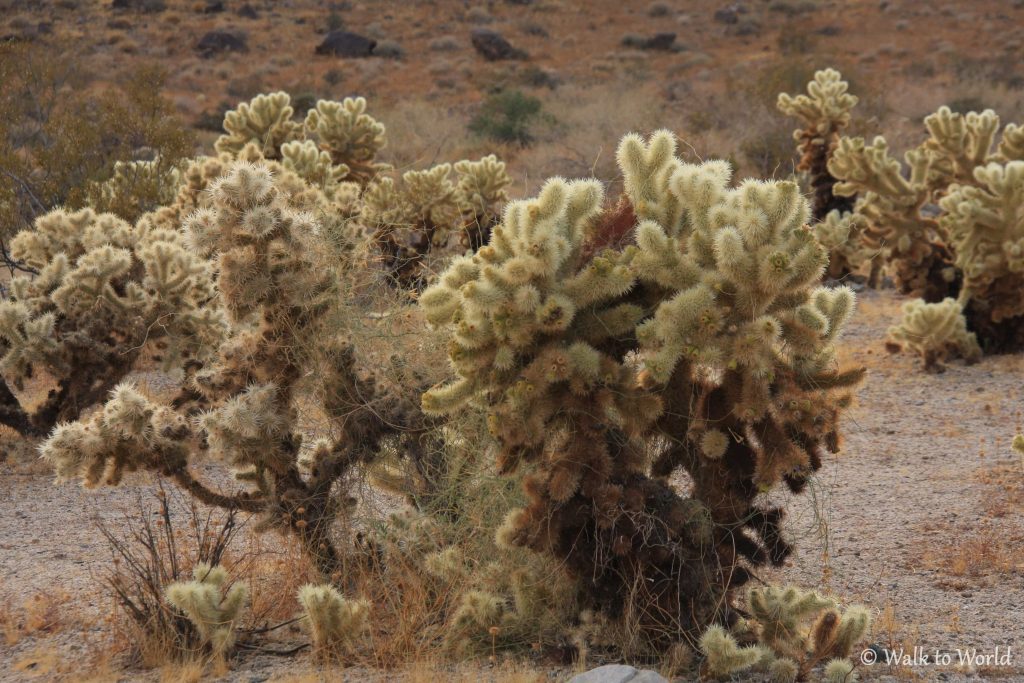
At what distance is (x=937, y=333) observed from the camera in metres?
8.62

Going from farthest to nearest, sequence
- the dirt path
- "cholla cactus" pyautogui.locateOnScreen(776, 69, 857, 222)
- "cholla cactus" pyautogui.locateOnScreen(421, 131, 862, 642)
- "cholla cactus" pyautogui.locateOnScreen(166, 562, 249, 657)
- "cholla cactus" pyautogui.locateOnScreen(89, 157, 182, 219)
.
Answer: "cholla cactus" pyautogui.locateOnScreen(776, 69, 857, 222), "cholla cactus" pyautogui.locateOnScreen(89, 157, 182, 219), the dirt path, "cholla cactus" pyautogui.locateOnScreen(166, 562, 249, 657), "cholla cactus" pyautogui.locateOnScreen(421, 131, 862, 642)

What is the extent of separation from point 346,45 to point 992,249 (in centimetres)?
2838

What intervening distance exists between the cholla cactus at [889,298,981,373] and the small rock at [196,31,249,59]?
94.7ft

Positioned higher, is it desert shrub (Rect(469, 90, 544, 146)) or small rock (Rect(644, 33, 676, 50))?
small rock (Rect(644, 33, 676, 50))

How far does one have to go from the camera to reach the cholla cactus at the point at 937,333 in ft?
28.3

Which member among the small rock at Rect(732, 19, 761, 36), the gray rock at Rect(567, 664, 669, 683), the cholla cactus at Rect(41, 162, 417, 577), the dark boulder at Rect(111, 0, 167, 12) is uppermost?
the dark boulder at Rect(111, 0, 167, 12)

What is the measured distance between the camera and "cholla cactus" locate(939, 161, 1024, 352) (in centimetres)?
822

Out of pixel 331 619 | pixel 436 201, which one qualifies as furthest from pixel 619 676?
pixel 436 201

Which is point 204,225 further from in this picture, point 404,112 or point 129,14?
point 129,14

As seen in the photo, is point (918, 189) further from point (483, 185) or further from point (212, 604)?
point (212, 604)

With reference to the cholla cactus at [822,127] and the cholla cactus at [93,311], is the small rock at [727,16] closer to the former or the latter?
the cholla cactus at [822,127]

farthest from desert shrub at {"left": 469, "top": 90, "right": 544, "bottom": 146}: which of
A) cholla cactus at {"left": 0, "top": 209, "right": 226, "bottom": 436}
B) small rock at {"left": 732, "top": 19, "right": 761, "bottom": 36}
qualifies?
small rock at {"left": 732, "top": 19, "right": 761, "bottom": 36}

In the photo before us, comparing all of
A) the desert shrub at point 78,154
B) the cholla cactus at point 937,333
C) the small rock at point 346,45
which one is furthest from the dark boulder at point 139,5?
the cholla cactus at point 937,333

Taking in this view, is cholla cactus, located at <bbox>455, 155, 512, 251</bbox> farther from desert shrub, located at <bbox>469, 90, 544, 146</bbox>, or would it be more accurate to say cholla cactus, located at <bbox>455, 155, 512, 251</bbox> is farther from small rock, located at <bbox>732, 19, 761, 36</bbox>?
small rock, located at <bbox>732, 19, 761, 36</bbox>
